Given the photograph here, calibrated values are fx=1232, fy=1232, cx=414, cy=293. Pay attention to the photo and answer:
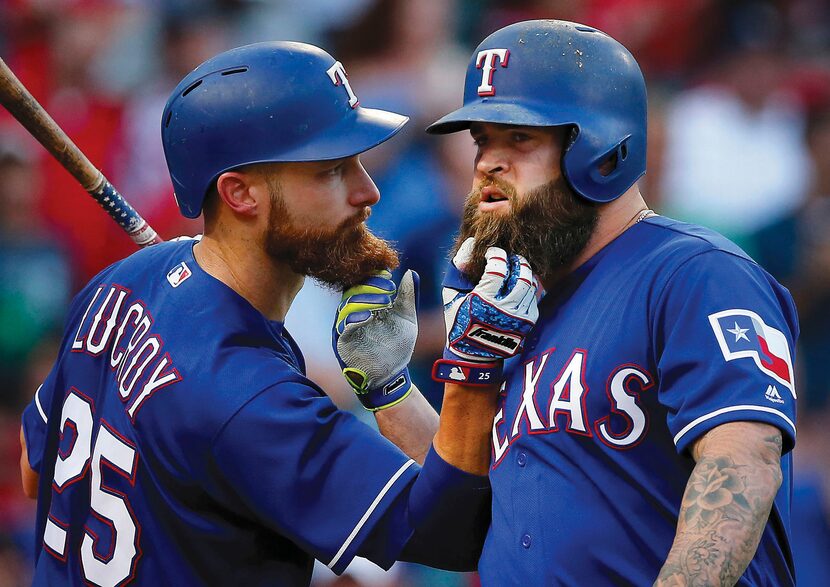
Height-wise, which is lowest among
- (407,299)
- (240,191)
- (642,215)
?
(407,299)

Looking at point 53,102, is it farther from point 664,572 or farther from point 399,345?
point 664,572

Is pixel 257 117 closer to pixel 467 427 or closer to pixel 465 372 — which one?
pixel 465 372

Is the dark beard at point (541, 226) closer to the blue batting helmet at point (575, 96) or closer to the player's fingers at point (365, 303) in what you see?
the blue batting helmet at point (575, 96)

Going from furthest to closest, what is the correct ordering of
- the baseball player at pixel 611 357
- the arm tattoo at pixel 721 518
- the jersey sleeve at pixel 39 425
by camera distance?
the jersey sleeve at pixel 39 425
the baseball player at pixel 611 357
the arm tattoo at pixel 721 518

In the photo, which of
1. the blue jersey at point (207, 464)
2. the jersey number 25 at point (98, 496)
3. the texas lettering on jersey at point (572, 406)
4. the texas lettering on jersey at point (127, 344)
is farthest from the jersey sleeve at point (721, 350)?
the jersey number 25 at point (98, 496)

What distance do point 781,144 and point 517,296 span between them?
525 cm

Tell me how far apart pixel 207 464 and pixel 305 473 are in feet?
0.91

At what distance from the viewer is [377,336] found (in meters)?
3.96

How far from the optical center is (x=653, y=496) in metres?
3.00

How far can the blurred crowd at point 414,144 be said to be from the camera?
667 cm

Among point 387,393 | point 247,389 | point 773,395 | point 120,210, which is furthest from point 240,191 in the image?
point 773,395

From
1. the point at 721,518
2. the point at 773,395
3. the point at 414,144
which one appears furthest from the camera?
the point at 414,144

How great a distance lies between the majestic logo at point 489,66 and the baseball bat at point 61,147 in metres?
1.48

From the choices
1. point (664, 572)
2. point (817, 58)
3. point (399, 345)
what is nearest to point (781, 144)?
point (817, 58)
